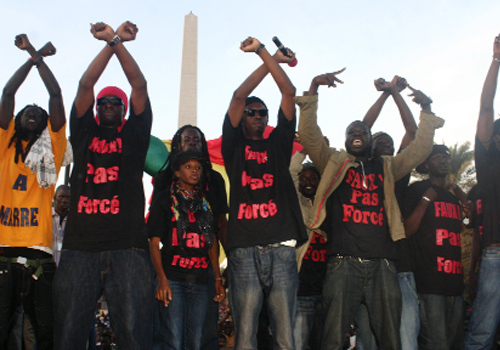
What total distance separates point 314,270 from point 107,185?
7.83ft

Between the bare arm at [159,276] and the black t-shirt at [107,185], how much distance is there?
304 millimetres

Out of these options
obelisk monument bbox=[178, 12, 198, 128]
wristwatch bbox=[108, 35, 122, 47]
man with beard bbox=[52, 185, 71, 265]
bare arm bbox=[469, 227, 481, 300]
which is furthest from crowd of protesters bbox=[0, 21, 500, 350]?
obelisk monument bbox=[178, 12, 198, 128]

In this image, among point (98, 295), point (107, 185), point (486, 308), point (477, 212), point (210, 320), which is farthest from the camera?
point (477, 212)

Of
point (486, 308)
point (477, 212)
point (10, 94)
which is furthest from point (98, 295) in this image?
point (477, 212)

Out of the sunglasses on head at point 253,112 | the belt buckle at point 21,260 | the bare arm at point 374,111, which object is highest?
the bare arm at point 374,111

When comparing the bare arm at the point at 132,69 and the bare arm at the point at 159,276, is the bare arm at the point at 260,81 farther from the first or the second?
the bare arm at the point at 159,276

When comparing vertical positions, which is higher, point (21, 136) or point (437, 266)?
point (21, 136)

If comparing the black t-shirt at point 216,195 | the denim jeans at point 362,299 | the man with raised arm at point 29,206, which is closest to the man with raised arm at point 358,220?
the denim jeans at point 362,299

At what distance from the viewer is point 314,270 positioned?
5246 millimetres

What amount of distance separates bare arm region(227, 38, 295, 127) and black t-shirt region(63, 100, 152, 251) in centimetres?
71

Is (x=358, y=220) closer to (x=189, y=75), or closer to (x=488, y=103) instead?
(x=488, y=103)

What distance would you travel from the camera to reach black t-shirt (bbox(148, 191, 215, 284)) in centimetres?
416

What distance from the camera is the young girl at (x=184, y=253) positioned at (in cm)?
405

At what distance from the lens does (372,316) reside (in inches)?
165
